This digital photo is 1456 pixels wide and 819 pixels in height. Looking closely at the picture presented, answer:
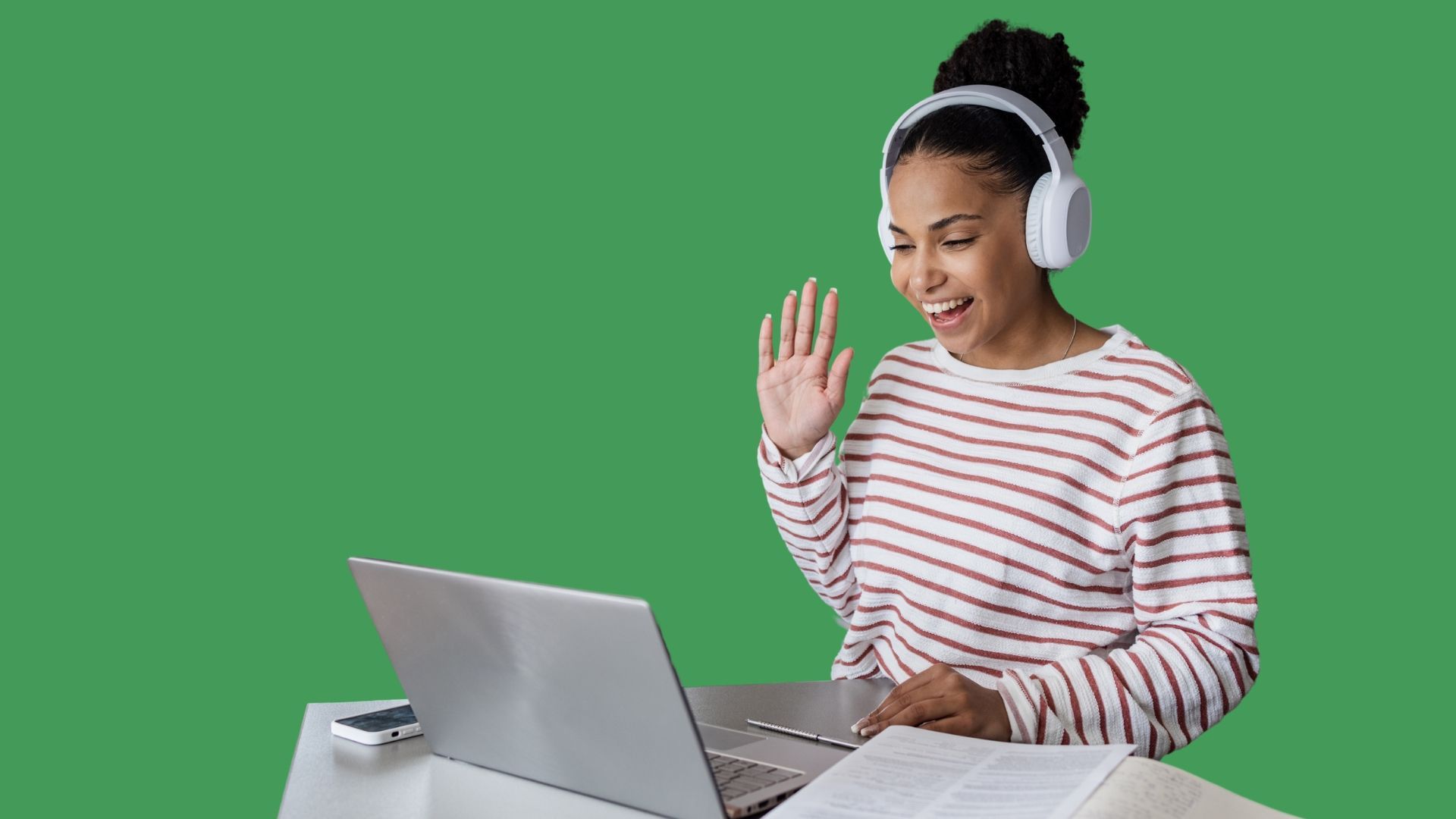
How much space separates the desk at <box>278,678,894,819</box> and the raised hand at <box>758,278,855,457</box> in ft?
1.70

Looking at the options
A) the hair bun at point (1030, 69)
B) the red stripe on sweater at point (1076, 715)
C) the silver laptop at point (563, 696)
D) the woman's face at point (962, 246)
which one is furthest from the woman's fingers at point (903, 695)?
the hair bun at point (1030, 69)

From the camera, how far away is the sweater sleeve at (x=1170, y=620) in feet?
7.48

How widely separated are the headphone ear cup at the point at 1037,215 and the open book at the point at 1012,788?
0.93m

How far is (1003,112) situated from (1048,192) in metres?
0.17

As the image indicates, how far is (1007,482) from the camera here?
2553 mm

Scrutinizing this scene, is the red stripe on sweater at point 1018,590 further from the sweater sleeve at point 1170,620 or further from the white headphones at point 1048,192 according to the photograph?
the white headphones at point 1048,192

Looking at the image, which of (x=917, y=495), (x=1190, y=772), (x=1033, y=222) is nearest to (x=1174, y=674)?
(x=1190, y=772)

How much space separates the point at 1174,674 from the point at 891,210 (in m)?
0.97

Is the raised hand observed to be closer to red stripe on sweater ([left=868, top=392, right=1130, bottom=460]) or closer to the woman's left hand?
red stripe on sweater ([left=868, top=392, right=1130, bottom=460])

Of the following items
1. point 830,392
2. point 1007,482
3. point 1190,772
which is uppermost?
point 830,392

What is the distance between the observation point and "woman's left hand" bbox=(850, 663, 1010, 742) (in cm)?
217

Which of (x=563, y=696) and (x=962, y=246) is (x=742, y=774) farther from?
(x=962, y=246)

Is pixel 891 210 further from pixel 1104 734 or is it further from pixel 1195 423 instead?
pixel 1104 734

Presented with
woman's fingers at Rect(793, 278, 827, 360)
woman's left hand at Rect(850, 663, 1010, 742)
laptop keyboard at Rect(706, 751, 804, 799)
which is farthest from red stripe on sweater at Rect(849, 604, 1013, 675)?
laptop keyboard at Rect(706, 751, 804, 799)
